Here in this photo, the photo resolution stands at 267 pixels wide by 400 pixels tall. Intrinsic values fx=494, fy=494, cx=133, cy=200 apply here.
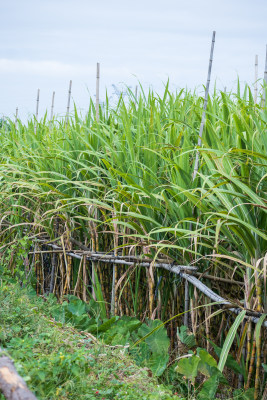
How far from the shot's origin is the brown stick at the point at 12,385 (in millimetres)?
1322

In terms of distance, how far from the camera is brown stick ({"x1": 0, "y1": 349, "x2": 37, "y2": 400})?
132cm

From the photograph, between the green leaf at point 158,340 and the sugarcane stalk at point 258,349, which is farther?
the green leaf at point 158,340

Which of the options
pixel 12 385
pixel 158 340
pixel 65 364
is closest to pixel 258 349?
pixel 158 340

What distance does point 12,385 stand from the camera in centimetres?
136

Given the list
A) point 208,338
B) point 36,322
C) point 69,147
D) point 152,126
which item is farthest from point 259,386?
point 69,147

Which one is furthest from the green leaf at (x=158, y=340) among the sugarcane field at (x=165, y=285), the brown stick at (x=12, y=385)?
the brown stick at (x=12, y=385)

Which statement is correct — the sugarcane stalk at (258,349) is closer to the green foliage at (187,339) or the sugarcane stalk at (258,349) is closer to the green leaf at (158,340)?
the green foliage at (187,339)

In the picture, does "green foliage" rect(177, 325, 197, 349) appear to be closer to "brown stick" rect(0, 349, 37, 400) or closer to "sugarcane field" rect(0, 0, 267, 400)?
"sugarcane field" rect(0, 0, 267, 400)

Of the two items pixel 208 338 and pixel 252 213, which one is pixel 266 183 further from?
pixel 208 338

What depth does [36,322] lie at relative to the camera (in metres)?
2.45

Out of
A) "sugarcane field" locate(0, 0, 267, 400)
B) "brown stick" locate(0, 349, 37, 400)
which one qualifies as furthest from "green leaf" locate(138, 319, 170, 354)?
"brown stick" locate(0, 349, 37, 400)

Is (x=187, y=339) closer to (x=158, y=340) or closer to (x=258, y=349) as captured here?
(x=158, y=340)

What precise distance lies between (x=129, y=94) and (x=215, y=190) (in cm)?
191

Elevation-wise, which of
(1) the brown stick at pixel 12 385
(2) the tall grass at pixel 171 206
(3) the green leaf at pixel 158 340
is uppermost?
(2) the tall grass at pixel 171 206
